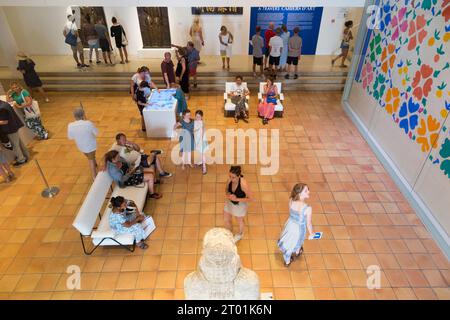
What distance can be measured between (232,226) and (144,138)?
11.7ft

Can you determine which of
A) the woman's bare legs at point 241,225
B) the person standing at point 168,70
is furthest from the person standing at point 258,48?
the woman's bare legs at point 241,225

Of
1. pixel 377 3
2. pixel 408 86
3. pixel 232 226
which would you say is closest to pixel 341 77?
pixel 377 3

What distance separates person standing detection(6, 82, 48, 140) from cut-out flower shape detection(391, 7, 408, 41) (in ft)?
26.3

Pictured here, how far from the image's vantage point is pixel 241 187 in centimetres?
420

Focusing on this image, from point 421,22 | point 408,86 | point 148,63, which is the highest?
point 421,22

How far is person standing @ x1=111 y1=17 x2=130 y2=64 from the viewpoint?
9993 millimetres

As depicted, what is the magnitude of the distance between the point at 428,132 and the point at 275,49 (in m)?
5.48

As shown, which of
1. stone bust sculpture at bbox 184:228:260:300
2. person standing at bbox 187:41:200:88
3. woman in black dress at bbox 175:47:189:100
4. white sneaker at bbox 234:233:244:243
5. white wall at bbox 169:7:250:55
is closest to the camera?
stone bust sculpture at bbox 184:228:260:300

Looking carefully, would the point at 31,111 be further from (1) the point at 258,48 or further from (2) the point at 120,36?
(1) the point at 258,48

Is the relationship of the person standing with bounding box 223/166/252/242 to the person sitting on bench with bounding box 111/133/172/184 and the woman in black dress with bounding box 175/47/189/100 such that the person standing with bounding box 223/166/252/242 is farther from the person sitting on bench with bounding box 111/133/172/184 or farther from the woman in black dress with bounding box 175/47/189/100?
the woman in black dress with bounding box 175/47/189/100

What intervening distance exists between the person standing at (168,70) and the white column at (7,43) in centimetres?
540

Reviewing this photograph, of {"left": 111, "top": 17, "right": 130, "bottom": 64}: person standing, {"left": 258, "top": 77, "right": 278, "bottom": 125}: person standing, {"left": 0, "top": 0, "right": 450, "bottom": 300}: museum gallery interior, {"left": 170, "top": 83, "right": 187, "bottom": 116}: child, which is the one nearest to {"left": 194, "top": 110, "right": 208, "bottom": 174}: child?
{"left": 0, "top": 0, "right": 450, "bottom": 300}: museum gallery interior

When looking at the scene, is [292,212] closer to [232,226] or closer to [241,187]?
[241,187]

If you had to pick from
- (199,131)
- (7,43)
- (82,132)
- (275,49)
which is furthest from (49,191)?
(275,49)
